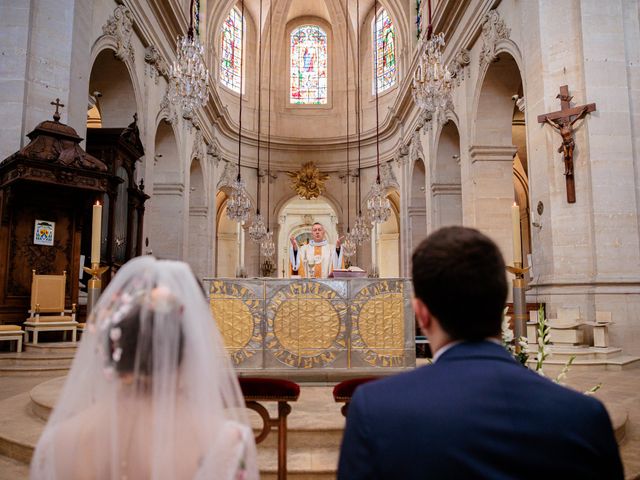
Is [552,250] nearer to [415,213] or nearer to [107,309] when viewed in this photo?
[107,309]

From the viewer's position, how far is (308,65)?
81.4 feet

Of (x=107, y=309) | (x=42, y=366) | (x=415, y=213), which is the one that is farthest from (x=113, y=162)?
(x=415, y=213)

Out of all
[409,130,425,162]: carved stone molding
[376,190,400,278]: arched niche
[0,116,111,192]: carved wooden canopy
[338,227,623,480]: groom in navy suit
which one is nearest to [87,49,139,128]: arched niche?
[0,116,111,192]: carved wooden canopy

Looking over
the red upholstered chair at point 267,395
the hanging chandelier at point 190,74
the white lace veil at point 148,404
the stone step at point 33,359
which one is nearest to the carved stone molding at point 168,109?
the hanging chandelier at point 190,74

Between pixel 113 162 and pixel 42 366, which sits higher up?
pixel 113 162

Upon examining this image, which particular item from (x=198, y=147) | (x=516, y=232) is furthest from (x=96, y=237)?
(x=198, y=147)

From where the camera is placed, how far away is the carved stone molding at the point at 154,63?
1245cm

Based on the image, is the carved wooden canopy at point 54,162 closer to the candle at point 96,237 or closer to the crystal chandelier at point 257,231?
the candle at point 96,237

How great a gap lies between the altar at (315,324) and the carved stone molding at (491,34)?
7263mm

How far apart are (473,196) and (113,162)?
7559mm

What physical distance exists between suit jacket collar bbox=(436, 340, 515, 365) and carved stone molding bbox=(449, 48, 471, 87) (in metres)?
12.6

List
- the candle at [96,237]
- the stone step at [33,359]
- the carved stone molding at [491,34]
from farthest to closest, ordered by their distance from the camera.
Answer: the carved stone molding at [491,34], the stone step at [33,359], the candle at [96,237]

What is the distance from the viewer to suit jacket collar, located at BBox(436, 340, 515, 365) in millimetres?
1170

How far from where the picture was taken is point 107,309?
155 cm
